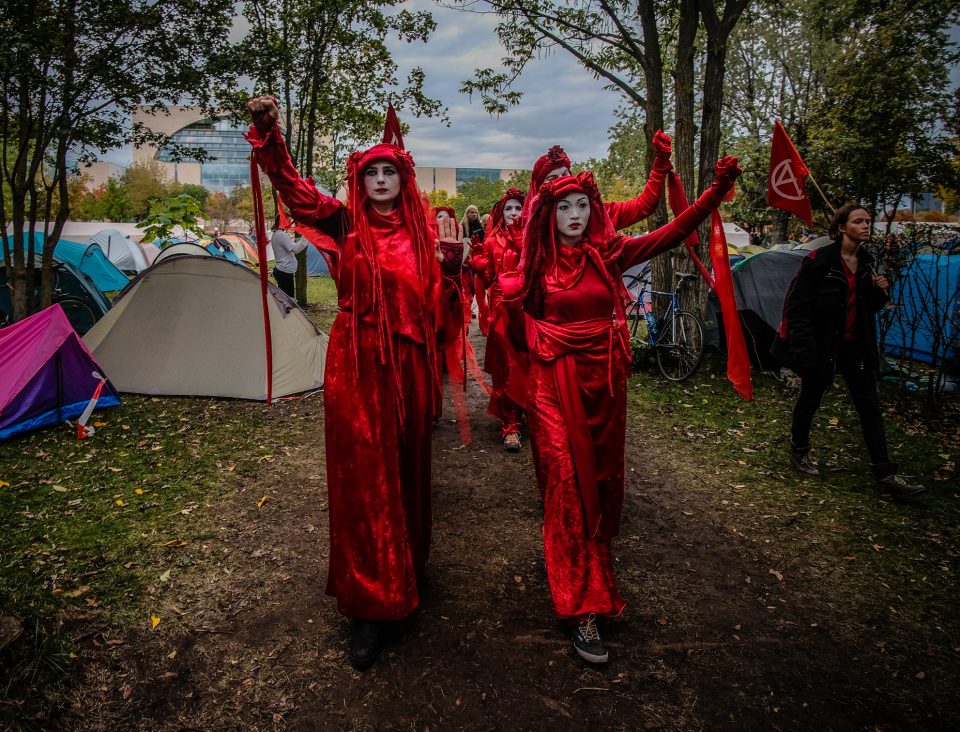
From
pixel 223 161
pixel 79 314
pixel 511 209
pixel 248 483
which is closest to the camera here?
pixel 248 483

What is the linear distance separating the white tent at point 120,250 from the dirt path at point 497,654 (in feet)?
63.0

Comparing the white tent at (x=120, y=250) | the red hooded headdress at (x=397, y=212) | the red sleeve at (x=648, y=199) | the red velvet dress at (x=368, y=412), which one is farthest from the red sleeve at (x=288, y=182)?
the white tent at (x=120, y=250)

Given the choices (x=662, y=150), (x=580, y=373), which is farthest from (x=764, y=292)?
(x=580, y=373)

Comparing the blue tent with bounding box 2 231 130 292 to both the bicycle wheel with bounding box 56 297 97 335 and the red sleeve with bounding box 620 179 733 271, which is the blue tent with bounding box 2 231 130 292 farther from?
the red sleeve with bounding box 620 179 733 271

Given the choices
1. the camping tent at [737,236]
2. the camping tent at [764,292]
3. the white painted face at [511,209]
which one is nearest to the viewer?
the white painted face at [511,209]

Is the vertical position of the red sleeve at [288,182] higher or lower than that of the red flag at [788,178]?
lower

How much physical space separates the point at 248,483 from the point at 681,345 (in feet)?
18.0

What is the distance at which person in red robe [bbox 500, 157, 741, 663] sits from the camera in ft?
8.82

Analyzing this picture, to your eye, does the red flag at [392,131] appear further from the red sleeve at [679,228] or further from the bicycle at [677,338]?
the bicycle at [677,338]

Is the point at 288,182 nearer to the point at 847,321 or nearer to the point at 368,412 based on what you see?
the point at 368,412

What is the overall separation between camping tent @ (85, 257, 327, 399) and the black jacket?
17.5ft

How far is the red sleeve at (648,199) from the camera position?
3.51m

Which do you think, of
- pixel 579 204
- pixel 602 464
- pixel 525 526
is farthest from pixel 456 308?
pixel 525 526

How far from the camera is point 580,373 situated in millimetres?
2801
